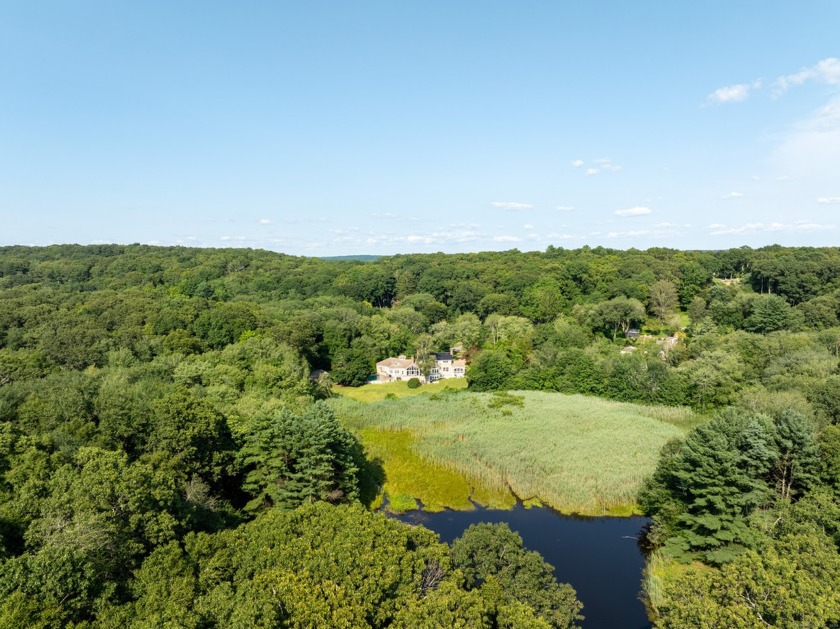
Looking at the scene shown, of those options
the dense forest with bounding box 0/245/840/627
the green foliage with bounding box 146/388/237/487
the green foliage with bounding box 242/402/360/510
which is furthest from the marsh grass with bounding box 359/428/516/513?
the green foliage with bounding box 146/388/237/487

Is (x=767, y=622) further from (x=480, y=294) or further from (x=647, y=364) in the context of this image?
(x=480, y=294)

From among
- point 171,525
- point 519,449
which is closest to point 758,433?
point 519,449

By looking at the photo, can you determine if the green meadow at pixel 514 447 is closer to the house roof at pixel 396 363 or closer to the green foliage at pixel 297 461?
the green foliage at pixel 297 461

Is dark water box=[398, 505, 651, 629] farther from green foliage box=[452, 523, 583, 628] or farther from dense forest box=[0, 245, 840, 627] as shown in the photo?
green foliage box=[452, 523, 583, 628]

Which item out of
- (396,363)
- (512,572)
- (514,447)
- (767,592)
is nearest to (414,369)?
(396,363)

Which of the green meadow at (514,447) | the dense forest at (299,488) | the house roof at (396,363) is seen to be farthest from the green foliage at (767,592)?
the house roof at (396,363)

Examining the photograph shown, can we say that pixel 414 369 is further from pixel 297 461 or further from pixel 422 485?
pixel 297 461
